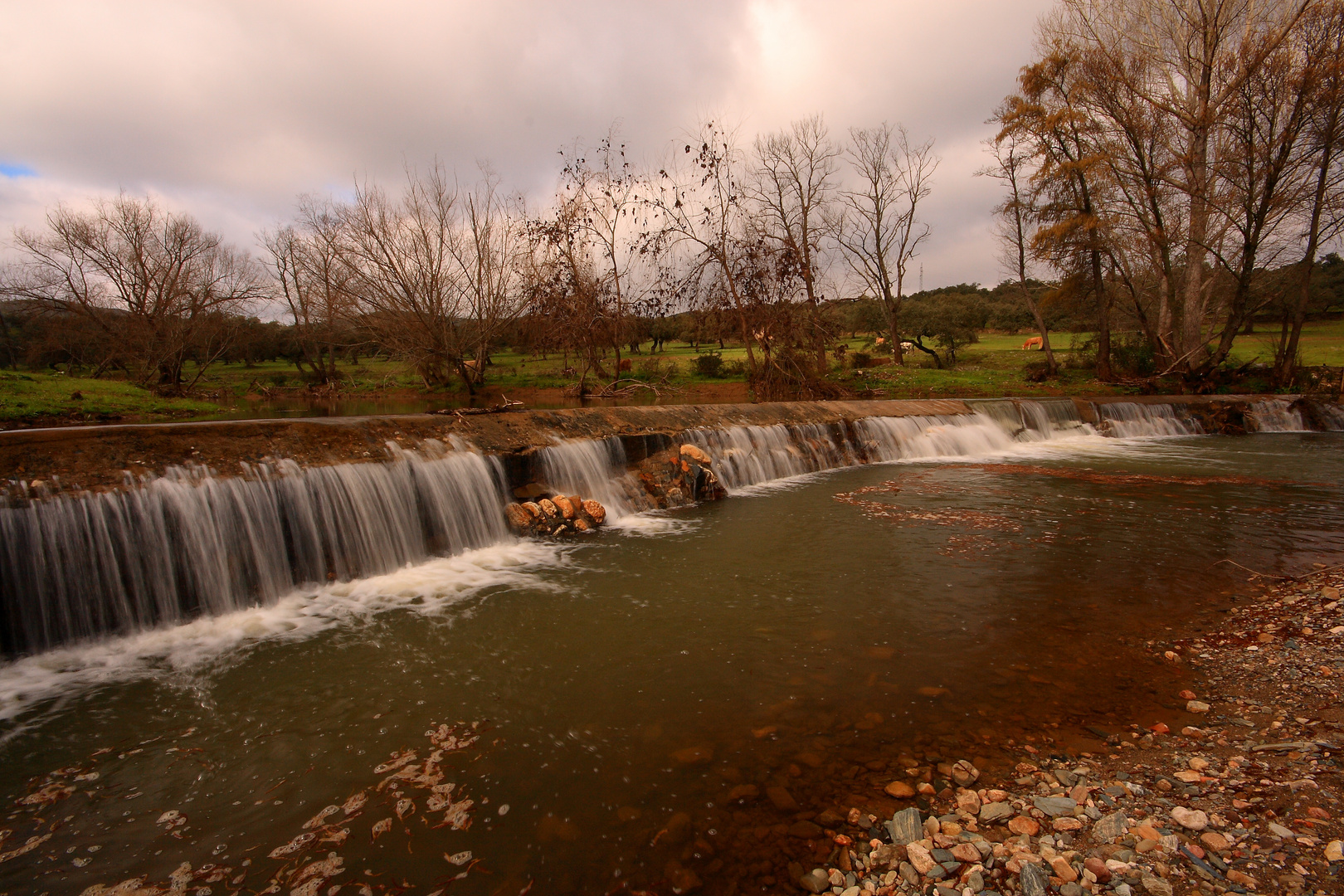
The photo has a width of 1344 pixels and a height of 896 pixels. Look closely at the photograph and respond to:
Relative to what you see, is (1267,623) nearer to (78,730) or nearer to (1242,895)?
(1242,895)

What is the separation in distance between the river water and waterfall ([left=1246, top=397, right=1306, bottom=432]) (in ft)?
49.8

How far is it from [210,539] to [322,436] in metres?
2.01

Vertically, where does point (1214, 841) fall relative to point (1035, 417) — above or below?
below

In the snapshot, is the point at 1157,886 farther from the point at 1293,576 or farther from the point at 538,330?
the point at 538,330

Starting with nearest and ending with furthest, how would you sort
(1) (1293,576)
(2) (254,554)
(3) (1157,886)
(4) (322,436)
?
(3) (1157,886) → (1) (1293,576) → (2) (254,554) → (4) (322,436)

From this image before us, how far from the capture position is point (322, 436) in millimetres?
7598

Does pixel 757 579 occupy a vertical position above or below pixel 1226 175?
below

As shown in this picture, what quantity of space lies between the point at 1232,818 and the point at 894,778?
132 centimetres

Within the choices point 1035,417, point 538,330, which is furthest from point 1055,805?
point 538,330

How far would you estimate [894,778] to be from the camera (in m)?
2.96

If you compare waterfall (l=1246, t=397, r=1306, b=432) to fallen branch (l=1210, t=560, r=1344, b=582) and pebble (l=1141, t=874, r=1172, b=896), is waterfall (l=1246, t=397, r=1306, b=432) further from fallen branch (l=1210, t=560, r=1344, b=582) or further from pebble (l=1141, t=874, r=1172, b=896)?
pebble (l=1141, t=874, r=1172, b=896)

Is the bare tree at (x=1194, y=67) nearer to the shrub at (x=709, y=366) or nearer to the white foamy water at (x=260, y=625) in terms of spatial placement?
the shrub at (x=709, y=366)

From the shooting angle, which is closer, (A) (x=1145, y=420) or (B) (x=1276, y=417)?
(A) (x=1145, y=420)

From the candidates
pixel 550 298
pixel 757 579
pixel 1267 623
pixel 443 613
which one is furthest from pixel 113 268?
pixel 1267 623
